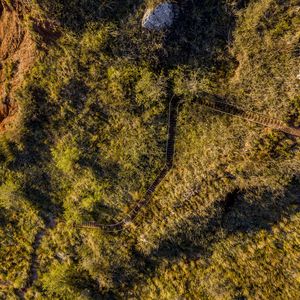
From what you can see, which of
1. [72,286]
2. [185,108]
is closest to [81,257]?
[72,286]

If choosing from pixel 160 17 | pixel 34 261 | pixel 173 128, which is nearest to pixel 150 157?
pixel 173 128

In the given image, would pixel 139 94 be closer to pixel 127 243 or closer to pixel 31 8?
pixel 31 8

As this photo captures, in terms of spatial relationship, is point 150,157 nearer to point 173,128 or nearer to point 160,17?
point 173,128

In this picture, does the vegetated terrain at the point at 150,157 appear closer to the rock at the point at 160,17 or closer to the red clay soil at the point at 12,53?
the red clay soil at the point at 12,53

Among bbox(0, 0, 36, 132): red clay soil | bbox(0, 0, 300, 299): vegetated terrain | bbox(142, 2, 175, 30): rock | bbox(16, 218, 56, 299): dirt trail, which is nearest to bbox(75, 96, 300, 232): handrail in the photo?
bbox(0, 0, 300, 299): vegetated terrain

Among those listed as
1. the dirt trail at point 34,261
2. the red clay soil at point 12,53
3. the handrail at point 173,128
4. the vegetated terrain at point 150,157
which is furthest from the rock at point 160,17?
the dirt trail at point 34,261

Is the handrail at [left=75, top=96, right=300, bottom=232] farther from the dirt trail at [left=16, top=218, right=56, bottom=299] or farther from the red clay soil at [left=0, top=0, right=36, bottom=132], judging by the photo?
the red clay soil at [left=0, top=0, right=36, bottom=132]
